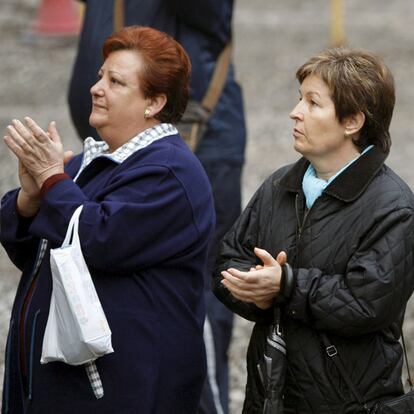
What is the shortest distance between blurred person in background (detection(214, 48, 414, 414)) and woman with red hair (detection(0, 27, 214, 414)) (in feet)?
0.72

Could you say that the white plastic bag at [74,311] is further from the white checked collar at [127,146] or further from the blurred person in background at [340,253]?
the blurred person in background at [340,253]

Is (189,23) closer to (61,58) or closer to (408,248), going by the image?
(408,248)

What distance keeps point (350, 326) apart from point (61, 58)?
9500 mm

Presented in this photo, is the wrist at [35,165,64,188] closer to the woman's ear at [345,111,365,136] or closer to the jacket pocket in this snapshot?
the jacket pocket

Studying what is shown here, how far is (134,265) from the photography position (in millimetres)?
3096

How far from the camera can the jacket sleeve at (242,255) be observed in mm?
3168

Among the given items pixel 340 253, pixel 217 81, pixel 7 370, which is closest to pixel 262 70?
pixel 217 81

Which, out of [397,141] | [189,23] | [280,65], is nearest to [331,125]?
[189,23]

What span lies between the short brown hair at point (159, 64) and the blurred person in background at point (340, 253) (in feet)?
1.31

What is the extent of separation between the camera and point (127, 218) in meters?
3.04

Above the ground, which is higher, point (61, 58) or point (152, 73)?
point (152, 73)

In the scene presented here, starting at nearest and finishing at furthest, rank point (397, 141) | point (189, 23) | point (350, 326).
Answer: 1. point (350, 326)
2. point (189, 23)
3. point (397, 141)

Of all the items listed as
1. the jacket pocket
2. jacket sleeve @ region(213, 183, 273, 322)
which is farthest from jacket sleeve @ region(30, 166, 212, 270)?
the jacket pocket

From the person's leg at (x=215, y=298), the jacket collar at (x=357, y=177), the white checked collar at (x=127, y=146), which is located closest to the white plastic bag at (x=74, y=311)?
the white checked collar at (x=127, y=146)
